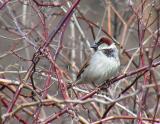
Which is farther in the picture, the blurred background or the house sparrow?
the house sparrow

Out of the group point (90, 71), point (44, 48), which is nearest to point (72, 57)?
point (90, 71)

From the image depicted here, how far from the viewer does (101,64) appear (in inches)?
156

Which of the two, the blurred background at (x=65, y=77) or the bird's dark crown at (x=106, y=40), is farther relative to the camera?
the bird's dark crown at (x=106, y=40)

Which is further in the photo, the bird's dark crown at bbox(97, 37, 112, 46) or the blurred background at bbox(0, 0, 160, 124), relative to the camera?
the bird's dark crown at bbox(97, 37, 112, 46)

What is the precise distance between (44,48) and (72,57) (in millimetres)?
2504

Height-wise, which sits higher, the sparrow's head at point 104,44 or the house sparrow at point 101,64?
the sparrow's head at point 104,44

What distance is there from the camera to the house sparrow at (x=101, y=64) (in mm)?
3855

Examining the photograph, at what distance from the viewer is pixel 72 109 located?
2.17m

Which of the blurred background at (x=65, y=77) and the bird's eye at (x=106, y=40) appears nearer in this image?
the blurred background at (x=65, y=77)

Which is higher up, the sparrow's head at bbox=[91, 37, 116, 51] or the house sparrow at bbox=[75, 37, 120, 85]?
the sparrow's head at bbox=[91, 37, 116, 51]

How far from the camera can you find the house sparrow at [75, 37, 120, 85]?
3.86m

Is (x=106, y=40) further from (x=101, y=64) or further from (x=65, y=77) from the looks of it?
(x=65, y=77)

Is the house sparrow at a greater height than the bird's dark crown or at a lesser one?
lesser

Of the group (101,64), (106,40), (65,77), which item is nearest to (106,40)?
(106,40)
